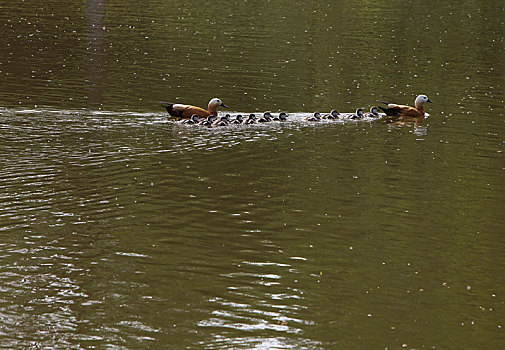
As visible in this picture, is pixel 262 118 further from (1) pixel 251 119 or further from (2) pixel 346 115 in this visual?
(2) pixel 346 115

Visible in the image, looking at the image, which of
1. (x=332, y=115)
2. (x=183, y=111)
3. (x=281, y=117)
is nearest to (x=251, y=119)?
(x=281, y=117)

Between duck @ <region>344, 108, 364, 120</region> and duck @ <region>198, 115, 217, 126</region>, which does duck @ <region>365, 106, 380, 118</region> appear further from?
duck @ <region>198, 115, 217, 126</region>

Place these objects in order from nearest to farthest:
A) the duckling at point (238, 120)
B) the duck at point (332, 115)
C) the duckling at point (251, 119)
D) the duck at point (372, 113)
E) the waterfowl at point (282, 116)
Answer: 1. the duckling at point (238, 120)
2. the duckling at point (251, 119)
3. the waterfowl at point (282, 116)
4. the duck at point (332, 115)
5. the duck at point (372, 113)

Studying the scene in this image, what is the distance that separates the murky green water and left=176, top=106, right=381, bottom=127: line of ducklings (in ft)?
1.37

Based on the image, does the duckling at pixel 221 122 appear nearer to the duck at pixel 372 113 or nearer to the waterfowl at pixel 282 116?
the waterfowl at pixel 282 116

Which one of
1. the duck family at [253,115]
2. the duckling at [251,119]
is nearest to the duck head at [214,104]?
the duck family at [253,115]

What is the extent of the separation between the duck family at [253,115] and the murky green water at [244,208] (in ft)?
1.64

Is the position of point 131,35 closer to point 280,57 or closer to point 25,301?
point 280,57

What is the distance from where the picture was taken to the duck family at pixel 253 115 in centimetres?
2436

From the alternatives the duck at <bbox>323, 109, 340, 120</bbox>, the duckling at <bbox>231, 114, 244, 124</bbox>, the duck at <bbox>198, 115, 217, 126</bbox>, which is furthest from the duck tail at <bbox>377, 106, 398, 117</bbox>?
the duck at <bbox>198, 115, 217, 126</bbox>

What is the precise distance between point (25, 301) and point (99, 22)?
1430 inches

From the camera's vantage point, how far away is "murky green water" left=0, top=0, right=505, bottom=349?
1203cm

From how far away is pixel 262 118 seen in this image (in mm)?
24875

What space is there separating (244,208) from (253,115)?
803cm
